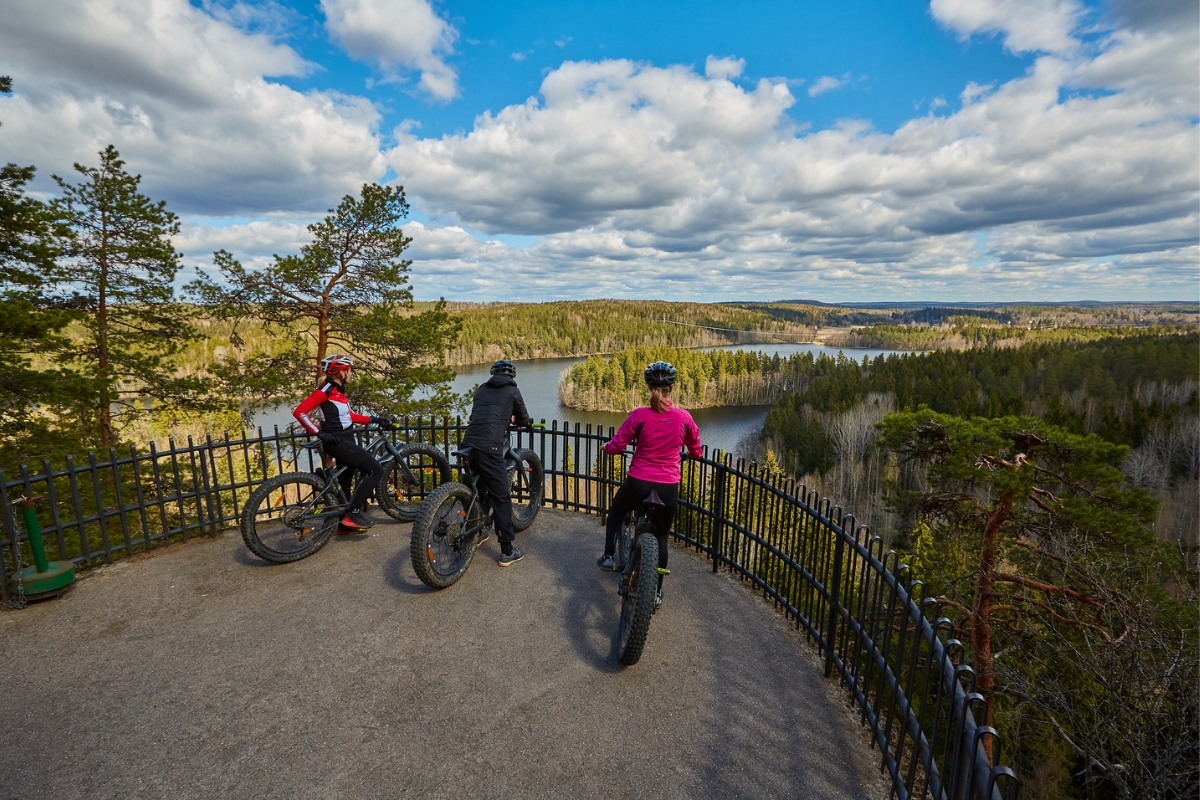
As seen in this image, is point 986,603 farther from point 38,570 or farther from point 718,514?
point 38,570

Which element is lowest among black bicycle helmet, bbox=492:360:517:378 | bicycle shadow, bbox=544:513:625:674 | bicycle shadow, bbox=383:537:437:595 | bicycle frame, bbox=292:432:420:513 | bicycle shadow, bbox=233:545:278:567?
bicycle shadow, bbox=544:513:625:674

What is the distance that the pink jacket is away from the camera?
4.42 metres

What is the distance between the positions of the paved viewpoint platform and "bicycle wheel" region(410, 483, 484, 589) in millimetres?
206

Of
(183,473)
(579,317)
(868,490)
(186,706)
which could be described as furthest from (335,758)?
(579,317)

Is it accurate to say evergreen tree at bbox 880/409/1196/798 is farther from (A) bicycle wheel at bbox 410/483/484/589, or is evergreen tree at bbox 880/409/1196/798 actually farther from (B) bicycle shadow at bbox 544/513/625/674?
(A) bicycle wheel at bbox 410/483/484/589

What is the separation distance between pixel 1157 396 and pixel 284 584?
84772 millimetres

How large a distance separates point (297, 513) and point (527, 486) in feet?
8.42

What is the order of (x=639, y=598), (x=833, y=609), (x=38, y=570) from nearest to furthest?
(x=639, y=598), (x=833, y=609), (x=38, y=570)

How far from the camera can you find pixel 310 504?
227 inches

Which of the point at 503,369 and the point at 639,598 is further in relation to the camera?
the point at 503,369

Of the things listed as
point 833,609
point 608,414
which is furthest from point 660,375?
point 608,414

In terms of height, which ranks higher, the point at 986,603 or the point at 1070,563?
the point at 1070,563

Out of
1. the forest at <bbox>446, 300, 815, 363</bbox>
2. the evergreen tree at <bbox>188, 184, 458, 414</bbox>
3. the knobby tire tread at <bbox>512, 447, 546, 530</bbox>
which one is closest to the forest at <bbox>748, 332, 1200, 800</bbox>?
the knobby tire tread at <bbox>512, 447, 546, 530</bbox>

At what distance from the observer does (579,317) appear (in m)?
179
